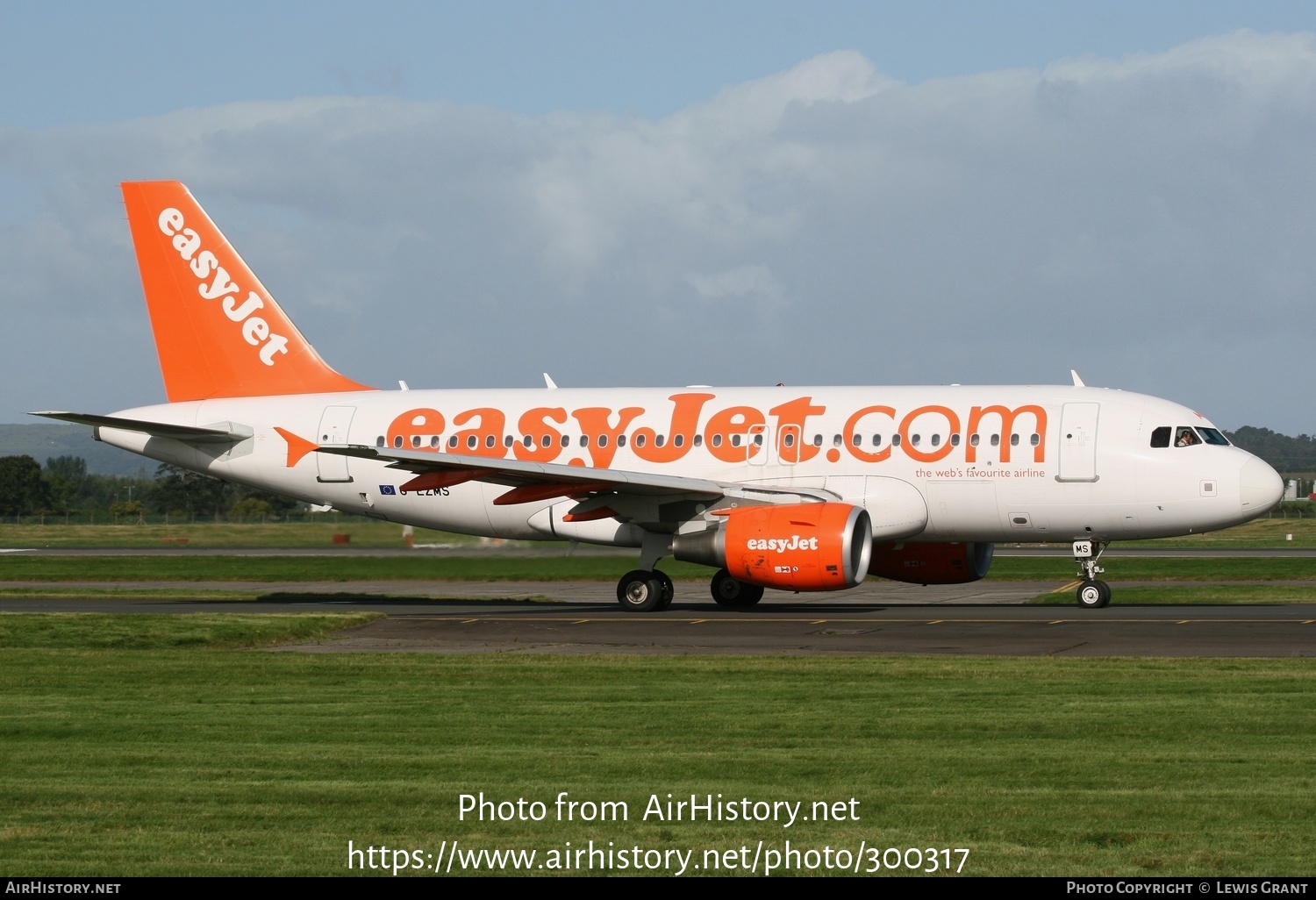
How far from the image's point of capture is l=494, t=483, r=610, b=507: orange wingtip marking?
96.3 ft

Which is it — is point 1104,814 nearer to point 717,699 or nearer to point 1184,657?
point 717,699

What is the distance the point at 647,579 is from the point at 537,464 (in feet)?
10.4

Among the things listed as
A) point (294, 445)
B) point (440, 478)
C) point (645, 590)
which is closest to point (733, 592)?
point (645, 590)

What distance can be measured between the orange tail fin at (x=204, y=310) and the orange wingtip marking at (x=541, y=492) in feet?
22.3

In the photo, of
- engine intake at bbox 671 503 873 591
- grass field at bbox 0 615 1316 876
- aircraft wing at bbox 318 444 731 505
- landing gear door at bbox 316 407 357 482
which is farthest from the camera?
landing gear door at bbox 316 407 357 482

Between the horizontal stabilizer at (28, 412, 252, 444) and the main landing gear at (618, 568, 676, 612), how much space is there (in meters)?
9.59

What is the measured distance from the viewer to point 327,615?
2659 centimetres

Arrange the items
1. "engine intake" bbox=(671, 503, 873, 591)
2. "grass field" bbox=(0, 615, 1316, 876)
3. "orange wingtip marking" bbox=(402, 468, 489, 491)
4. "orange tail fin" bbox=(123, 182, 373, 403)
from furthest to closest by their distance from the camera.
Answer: "orange tail fin" bbox=(123, 182, 373, 403), "orange wingtip marking" bbox=(402, 468, 489, 491), "engine intake" bbox=(671, 503, 873, 591), "grass field" bbox=(0, 615, 1316, 876)

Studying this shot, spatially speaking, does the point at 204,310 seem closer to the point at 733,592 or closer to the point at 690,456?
the point at 690,456

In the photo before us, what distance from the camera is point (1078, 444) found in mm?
28578

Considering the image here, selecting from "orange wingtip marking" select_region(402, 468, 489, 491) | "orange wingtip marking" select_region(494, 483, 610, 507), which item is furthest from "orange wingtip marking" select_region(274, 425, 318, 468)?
"orange wingtip marking" select_region(494, 483, 610, 507)

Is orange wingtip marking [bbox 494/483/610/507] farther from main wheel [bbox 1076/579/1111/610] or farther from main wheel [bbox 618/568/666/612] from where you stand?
main wheel [bbox 1076/579/1111/610]

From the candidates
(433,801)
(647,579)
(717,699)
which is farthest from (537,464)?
(433,801)

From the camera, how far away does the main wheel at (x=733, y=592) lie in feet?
101
